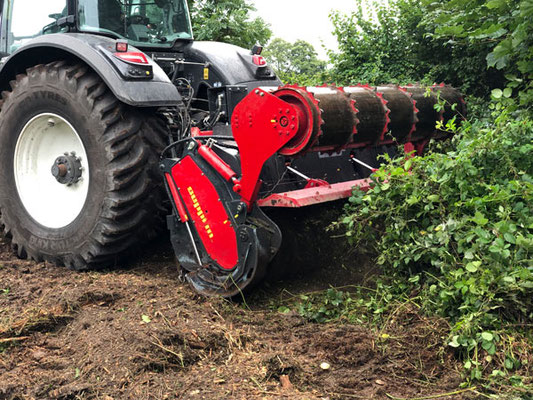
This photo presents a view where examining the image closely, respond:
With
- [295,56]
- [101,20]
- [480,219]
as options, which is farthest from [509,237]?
[295,56]

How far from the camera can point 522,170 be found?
340 cm

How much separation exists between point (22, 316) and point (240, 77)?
2424 mm

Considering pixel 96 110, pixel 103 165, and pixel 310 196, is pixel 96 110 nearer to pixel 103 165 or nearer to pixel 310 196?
pixel 103 165

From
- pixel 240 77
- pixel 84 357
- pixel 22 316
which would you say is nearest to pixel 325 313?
pixel 84 357

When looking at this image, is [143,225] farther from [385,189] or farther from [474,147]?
[474,147]

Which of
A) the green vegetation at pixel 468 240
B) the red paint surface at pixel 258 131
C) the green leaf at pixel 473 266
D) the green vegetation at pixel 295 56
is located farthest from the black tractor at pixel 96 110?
the green vegetation at pixel 295 56

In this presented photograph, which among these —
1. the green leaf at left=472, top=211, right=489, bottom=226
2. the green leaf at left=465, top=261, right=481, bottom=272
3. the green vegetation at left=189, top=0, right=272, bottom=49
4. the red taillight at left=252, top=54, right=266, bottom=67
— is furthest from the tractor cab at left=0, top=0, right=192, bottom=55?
the green vegetation at left=189, top=0, right=272, bottom=49

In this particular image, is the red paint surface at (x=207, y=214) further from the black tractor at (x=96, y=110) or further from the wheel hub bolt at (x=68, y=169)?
the wheel hub bolt at (x=68, y=169)

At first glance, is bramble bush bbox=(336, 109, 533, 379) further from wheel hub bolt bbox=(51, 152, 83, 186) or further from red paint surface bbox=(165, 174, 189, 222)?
wheel hub bolt bbox=(51, 152, 83, 186)

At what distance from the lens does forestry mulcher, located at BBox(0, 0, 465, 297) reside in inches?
139

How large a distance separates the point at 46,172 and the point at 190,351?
7.67 feet

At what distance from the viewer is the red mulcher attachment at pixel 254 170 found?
135 inches

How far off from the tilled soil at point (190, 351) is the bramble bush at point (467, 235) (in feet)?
0.63

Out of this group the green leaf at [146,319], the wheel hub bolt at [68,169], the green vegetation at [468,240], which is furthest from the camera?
the wheel hub bolt at [68,169]
